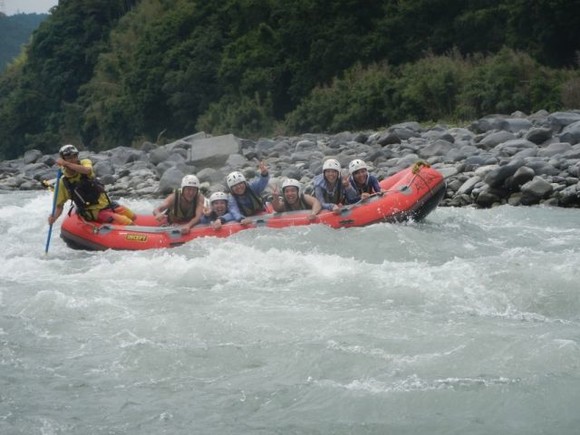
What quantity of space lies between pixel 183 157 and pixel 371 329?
683 inches

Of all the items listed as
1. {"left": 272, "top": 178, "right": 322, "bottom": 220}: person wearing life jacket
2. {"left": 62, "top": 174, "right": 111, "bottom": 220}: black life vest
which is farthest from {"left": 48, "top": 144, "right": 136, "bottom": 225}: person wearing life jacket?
{"left": 272, "top": 178, "right": 322, "bottom": 220}: person wearing life jacket

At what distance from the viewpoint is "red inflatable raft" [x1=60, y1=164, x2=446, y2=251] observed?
10.5 metres

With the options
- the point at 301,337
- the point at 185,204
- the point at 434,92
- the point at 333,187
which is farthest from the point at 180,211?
the point at 434,92

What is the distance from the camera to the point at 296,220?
10.5 m

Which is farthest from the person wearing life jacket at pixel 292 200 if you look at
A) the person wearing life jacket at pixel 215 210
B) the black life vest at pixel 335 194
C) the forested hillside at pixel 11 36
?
the forested hillside at pixel 11 36

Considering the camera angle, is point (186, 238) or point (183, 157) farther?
point (183, 157)

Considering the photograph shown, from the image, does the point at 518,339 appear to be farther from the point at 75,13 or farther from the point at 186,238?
the point at 75,13

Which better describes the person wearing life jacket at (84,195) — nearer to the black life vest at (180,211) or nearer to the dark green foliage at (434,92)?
the black life vest at (180,211)

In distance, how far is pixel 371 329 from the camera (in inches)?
254

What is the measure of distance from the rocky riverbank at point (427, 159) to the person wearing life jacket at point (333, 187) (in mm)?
3167

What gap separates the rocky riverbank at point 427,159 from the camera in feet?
44.5

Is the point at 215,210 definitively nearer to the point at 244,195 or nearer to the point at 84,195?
the point at 244,195

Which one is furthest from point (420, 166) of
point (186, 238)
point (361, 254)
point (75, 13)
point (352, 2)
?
point (75, 13)

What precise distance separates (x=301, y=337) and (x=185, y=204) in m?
4.95
